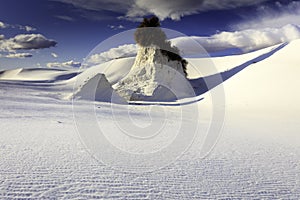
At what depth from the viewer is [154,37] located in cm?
1338

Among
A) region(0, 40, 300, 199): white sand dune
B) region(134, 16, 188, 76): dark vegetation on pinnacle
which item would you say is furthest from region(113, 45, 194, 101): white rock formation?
region(0, 40, 300, 199): white sand dune

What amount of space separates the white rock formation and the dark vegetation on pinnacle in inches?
11.4

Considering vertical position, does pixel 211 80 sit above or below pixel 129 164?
above

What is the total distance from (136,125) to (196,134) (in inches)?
48.2

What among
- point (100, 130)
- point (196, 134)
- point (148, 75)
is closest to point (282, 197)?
point (196, 134)

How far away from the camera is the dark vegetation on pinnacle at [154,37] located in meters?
13.2

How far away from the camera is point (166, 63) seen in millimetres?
13109

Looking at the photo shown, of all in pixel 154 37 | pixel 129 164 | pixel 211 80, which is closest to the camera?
pixel 129 164

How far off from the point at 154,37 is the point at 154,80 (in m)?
2.80

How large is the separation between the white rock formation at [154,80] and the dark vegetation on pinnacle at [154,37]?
29cm

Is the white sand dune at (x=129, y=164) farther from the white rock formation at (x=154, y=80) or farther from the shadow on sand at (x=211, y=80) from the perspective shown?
the shadow on sand at (x=211, y=80)

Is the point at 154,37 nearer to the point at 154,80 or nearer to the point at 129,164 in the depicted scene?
the point at 154,80

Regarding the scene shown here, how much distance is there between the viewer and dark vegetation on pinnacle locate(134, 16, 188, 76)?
1324cm

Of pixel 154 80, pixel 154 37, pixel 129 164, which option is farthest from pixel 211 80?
pixel 129 164
